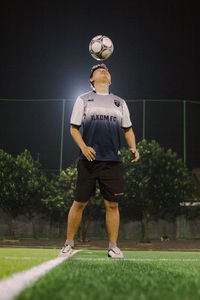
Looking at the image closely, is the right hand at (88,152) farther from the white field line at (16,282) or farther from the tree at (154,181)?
the tree at (154,181)

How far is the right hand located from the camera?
370cm

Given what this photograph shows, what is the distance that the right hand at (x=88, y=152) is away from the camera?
12.1 feet

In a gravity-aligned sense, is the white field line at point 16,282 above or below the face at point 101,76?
below

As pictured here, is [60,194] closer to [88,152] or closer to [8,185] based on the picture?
[8,185]

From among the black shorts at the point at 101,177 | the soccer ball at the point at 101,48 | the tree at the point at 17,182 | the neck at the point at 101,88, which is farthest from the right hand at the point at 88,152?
the tree at the point at 17,182

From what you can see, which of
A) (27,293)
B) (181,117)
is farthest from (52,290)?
(181,117)

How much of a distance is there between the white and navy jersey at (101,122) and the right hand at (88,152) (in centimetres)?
7

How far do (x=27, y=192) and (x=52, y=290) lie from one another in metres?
14.6

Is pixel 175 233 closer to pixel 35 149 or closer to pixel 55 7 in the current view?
pixel 35 149

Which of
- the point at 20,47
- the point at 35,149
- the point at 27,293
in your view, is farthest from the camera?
the point at 20,47

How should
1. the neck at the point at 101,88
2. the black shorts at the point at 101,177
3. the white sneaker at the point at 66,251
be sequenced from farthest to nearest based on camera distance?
the neck at the point at 101,88, the black shorts at the point at 101,177, the white sneaker at the point at 66,251

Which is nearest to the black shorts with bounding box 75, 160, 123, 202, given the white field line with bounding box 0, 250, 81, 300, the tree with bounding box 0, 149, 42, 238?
the white field line with bounding box 0, 250, 81, 300

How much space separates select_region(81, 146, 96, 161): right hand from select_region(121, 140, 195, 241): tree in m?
11.8

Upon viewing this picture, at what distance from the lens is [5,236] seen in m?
16.7
